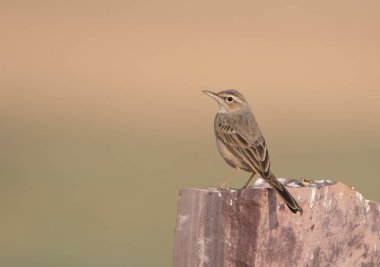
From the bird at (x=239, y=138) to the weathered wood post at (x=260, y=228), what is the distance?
127cm

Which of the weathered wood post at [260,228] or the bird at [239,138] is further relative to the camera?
the bird at [239,138]

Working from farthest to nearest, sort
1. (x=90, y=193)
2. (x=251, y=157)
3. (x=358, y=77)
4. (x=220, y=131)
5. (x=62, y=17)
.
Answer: (x=62, y=17) < (x=358, y=77) < (x=90, y=193) < (x=220, y=131) < (x=251, y=157)

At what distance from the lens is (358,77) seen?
2514 centimetres

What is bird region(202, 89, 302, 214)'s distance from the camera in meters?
7.58

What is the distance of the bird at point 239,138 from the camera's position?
758cm

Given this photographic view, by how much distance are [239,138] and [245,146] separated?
167 millimetres

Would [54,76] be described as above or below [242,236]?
above

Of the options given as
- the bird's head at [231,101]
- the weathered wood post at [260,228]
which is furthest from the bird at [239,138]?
the weathered wood post at [260,228]

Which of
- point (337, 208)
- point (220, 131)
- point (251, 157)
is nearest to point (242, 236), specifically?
point (337, 208)

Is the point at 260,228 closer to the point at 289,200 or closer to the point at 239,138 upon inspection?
the point at 289,200

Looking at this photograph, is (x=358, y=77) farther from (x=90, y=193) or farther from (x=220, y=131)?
(x=220, y=131)

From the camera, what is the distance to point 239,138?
799 centimetres

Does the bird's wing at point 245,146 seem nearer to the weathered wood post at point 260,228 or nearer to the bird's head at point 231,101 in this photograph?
the bird's head at point 231,101

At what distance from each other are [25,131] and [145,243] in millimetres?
5337
